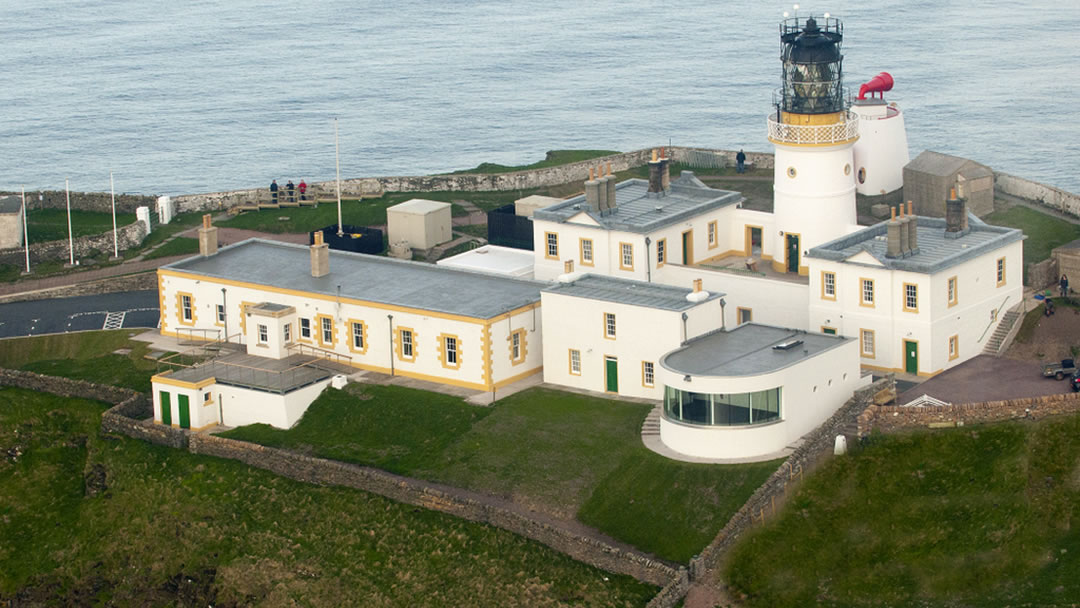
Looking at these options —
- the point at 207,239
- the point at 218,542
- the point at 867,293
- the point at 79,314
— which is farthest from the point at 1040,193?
the point at 79,314

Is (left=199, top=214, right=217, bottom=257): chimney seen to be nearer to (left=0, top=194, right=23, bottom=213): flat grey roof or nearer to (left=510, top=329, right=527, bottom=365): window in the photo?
(left=0, top=194, right=23, bottom=213): flat grey roof

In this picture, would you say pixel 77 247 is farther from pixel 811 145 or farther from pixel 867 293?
pixel 867 293

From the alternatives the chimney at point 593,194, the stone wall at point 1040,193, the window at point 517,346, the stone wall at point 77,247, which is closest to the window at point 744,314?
the chimney at point 593,194

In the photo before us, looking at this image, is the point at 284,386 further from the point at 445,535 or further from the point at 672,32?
the point at 672,32

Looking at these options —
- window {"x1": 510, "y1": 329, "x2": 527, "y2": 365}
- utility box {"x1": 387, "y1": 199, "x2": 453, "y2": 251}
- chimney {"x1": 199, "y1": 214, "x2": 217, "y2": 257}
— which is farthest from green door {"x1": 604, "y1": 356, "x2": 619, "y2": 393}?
chimney {"x1": 199, "y1": 214, "x2": 217, "y2": 257}

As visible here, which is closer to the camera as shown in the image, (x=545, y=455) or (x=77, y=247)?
(x=545, y=455)
